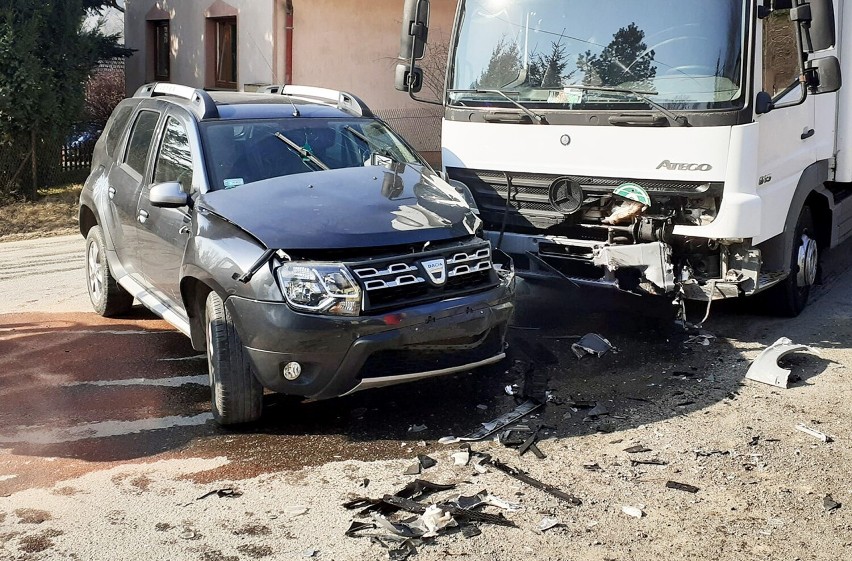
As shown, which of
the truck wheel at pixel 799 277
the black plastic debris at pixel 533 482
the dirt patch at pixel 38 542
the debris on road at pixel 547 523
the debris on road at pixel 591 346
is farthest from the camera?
the truck wheel at pixel 799 277

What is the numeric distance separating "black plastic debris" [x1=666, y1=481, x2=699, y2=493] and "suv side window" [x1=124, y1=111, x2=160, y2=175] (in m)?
4.37

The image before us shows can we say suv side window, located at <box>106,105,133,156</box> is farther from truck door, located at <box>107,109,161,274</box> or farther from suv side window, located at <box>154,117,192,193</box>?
suv side window, located at <box>154,117,192,193</box>

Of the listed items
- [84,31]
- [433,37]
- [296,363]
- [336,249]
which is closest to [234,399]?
[296,363]

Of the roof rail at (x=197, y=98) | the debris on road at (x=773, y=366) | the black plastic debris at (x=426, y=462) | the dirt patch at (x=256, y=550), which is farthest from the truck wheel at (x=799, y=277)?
the dirt patch at (x=256, y=550)

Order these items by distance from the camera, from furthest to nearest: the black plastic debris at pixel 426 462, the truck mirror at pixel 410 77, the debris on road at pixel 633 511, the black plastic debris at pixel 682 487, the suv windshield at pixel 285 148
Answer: the truck mirror at pixel 410 77 → the suv windshield at pixel 285 148 → the black plastic debris at pixel 426 462 → the black plastic debris at pixel 682 487 → the debris on road at pixel 633 511

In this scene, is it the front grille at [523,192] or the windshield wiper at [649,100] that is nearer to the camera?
the windshield wiper at [649,100]

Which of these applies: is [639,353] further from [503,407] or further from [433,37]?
[433,37]

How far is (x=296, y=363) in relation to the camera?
5.21 meters

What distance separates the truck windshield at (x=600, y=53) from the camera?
654 centimetres

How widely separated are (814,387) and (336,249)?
3.33 meters

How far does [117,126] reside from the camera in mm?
8023

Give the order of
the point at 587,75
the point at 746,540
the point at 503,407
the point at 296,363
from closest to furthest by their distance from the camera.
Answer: the point at 746,540 < the point at 296,363 < the point at 503,407 < the point at 587,75

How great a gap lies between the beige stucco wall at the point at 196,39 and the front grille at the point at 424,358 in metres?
13.3

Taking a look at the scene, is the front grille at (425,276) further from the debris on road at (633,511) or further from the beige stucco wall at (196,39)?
the beige stucco wall at (196,39)
